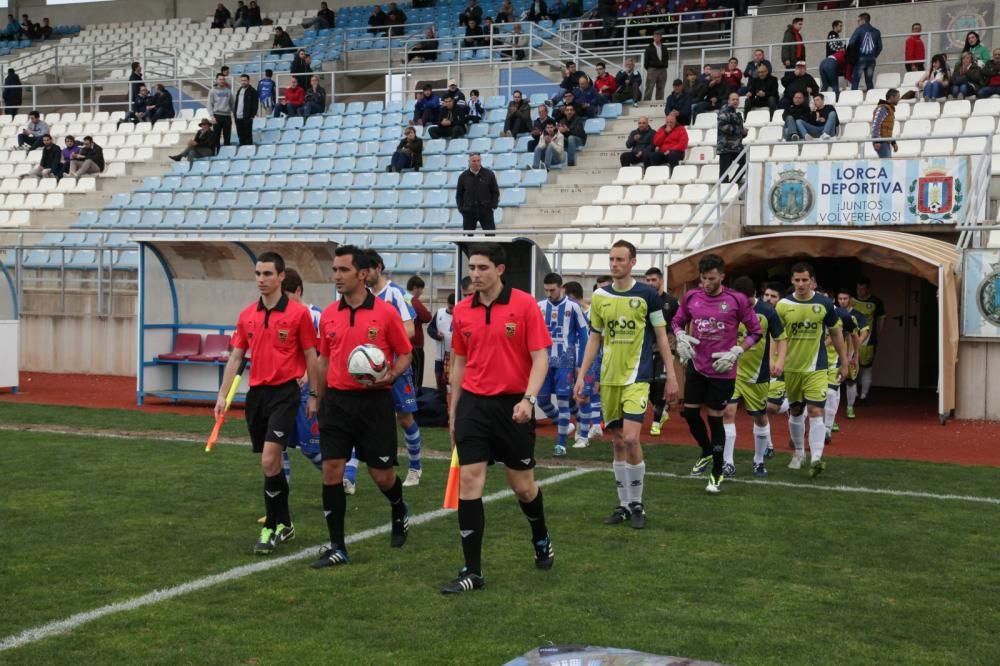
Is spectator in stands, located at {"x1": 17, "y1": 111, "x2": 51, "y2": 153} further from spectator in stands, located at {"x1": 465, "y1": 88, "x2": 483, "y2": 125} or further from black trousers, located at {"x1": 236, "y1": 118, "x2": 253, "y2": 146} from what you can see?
spectator in stands, located at {"x1": 465, "y1": 88, "x2": 483, "y2": 125}

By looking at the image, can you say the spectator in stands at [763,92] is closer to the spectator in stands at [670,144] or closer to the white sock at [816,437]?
the spectator in stands at [670,144]

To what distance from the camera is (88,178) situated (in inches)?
1163

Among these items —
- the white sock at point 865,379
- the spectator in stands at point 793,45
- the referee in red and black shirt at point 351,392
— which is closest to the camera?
the referee in red and black shirt at point 351,392

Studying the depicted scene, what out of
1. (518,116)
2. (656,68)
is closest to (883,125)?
(656,68)

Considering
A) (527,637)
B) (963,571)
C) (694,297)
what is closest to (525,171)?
(694,297)

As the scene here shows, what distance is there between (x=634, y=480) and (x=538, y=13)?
24.6 metres

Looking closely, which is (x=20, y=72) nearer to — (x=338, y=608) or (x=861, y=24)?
(x=861, y=24)

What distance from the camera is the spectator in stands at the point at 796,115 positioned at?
846 inches

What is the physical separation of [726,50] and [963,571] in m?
22.1

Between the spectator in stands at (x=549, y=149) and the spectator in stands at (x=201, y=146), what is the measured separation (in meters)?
9.09

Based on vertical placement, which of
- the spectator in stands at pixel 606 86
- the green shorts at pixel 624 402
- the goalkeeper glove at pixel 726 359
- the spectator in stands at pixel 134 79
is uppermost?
the spectator in stands at pixel 134 79

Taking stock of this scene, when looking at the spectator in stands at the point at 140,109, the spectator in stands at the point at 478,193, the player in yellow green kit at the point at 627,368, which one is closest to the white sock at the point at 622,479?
the player in yellow green kit at the point at 627,368

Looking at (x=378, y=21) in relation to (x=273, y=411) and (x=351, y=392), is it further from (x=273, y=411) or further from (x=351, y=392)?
(x=351, y=392)

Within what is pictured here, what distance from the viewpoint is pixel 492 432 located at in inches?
295
